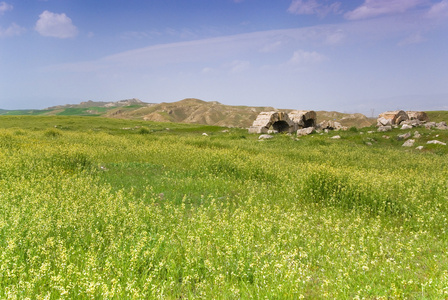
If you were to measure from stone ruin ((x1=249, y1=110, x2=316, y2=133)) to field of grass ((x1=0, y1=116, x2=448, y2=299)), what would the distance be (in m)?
23.6

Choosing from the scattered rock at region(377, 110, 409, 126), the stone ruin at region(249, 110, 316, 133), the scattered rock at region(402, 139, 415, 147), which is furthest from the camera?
the scattered rock at region(377, 110, 409, 126)

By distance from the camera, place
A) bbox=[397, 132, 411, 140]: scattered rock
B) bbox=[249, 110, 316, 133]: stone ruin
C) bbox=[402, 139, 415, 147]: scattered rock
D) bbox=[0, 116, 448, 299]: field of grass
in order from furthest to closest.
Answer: bbox=[249, 110, 316, 133]: stone ruin → bbox=[397, 132, 411, 140]: scattered rock → bbox=[402, 139, 415, 147]: scattered rock → bbox=[0, 116, 448, 299]: field of grass

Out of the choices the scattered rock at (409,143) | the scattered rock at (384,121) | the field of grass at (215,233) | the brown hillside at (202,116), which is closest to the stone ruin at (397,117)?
the scattered rock at (384,121)

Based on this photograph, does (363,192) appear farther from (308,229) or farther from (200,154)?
(200,154)

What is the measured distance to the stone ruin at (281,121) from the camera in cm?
4078

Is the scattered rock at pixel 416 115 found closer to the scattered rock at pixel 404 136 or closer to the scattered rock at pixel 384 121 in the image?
the scattered rock at pixel 384 121

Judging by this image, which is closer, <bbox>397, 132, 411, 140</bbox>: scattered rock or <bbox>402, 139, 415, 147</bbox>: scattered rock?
<bbox>402, 139, 415, 147</bbox>: scattered rock

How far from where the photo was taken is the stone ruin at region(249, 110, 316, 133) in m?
40.8

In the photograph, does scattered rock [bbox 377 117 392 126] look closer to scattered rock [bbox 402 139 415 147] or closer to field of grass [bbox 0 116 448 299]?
scattered rock [bbox 402 139 415 147]

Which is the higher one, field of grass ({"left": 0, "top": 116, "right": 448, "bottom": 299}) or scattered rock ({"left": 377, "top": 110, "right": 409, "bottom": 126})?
scattered rock ({"left": 377, "top": 110, "right": 409, "bottom": 126})

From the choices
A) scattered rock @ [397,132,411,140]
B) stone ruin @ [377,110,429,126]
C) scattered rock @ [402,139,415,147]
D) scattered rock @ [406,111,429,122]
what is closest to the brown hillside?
scattered rock @ [406,111,429,122]

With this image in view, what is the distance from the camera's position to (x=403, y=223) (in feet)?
27.1

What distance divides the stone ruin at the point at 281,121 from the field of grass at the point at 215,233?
23.6 meters

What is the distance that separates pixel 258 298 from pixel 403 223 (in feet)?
20.4
